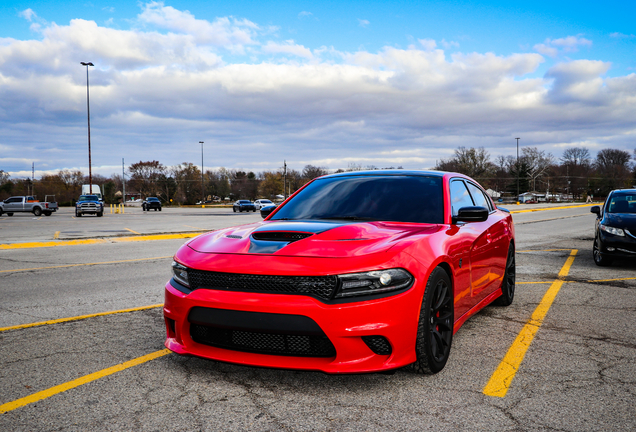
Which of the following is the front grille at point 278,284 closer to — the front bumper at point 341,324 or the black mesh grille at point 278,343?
the front bumper at point 341,324

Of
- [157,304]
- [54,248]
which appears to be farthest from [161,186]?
[157,304]

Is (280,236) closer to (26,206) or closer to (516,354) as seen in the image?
(516,354)

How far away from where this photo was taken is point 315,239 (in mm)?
3299

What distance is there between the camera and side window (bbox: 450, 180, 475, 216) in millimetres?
4477

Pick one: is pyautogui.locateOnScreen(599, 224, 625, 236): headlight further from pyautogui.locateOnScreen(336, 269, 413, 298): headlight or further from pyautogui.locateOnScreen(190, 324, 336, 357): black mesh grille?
pyautogui.locateOnScreen(190, 324, 336, 357): black mesh grille

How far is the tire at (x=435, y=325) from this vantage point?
10.8 ft

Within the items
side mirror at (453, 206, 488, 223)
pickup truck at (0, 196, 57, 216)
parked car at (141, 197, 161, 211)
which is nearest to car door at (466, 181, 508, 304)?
side mirror at (453, 206, 488, 223)

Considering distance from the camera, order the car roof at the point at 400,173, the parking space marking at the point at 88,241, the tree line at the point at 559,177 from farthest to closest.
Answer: the tree line at the point at 559,177 < the parking space marking at the point at 88,241 < the car roof at the point at 400,173

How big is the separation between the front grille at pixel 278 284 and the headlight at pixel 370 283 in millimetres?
62

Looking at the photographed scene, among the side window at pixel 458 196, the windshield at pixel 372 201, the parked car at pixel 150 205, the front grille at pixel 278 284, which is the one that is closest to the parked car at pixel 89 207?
the parked car at pixel 150 205

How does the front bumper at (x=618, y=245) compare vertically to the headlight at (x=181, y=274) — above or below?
below

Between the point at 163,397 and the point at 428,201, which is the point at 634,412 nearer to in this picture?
the point at 428,201

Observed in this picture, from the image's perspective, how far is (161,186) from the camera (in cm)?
11356

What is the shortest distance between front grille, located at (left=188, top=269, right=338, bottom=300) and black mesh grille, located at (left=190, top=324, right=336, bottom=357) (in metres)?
0.26
